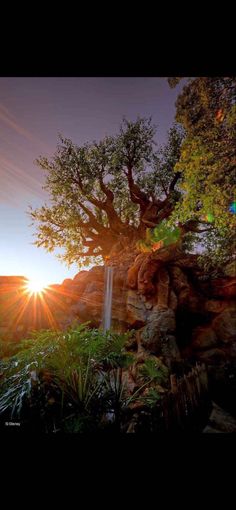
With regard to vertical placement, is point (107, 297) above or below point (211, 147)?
below

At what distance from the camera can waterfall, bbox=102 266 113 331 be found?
431 inches

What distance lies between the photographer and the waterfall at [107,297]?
11.0 m

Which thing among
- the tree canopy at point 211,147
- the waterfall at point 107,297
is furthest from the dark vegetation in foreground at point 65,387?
the waterfall at point 107,297

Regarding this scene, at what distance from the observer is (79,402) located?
130 inches

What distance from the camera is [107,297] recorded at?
37.2ft

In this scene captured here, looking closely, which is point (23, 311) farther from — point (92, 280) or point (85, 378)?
point (85, 378)

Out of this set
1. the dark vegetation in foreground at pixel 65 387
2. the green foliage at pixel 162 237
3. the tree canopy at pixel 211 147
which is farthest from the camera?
the green foliage at pixel 162 237

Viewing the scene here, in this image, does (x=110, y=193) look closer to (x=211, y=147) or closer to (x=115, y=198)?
(x=115, y=198)

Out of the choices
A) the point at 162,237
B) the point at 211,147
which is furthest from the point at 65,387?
the point at 162,237

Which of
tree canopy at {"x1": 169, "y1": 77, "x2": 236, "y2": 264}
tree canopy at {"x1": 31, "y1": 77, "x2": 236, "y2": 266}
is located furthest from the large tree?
tree canopy at {"x1": 169, "y1": 77, "x2": 236, "y2": 264}

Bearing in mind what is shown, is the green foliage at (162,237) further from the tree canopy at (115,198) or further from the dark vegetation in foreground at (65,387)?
the dark vegetation in foreground at (65,387)
